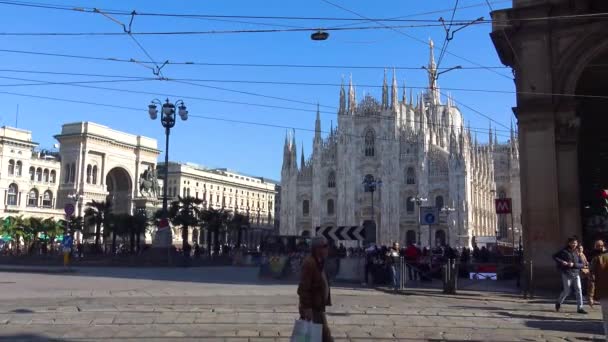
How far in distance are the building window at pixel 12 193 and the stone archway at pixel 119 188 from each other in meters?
12.4

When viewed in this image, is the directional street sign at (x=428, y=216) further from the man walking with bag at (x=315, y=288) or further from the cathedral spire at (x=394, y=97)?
the cathedral spire at (x=394, y=97)

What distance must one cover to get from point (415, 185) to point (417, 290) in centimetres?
5696

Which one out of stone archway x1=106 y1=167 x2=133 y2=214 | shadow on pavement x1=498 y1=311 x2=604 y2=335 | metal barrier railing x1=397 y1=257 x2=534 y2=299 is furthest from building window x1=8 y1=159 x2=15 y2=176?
shadow on pavement x1=498 y1=311 x2=604 y2=335

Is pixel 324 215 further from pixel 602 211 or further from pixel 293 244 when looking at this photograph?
pixel 602 211

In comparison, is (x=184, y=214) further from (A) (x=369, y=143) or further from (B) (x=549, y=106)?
(A) (x=369, y=143)

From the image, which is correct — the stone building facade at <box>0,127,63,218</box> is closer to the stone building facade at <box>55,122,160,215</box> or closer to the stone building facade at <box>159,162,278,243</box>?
the stone building facade at <box>55,122,160,215</box>

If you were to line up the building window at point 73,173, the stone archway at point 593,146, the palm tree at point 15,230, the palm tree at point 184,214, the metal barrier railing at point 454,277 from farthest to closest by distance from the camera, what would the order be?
the building window at point 73,173 → the palm tree at point 15,230 → the palm tree at point 184,214 → the stone archway at point 593,146 → the metal barrier railing at point 454,277

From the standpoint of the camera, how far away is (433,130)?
7531 centimetres

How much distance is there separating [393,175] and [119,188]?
128ft

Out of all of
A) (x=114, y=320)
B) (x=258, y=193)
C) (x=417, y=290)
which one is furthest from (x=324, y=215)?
(x=114, y=320)

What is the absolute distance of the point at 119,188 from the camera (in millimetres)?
80875

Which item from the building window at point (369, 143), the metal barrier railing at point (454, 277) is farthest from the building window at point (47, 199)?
the metal barrier railing at point (454, 277)

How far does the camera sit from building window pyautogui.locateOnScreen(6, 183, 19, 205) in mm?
68250

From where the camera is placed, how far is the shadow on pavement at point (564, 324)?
348 inches
